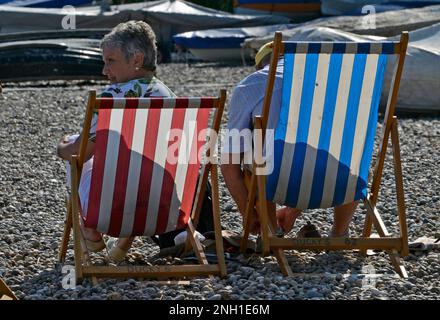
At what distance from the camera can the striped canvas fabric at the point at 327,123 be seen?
5.52 m

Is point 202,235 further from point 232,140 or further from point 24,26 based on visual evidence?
point 24,26

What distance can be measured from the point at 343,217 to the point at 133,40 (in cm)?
143

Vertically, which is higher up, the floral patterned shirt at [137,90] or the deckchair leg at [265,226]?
→ the floral patterned shirt at [137,90]

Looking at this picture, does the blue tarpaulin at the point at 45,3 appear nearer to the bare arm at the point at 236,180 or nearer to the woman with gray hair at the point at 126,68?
the bare arm at the point at 236,180

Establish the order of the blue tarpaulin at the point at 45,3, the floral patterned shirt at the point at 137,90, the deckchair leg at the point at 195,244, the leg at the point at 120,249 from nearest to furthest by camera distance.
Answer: the deckchair leg at the point at 195,244 → the floral patterned shirt at the point at 137,90 → the leg at the point at 120,249 → the blue tarpaulin at the point at 45,3

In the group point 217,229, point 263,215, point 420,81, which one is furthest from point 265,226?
point 420,81

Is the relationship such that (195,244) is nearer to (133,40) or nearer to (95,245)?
(95,245)

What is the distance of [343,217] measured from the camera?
6070 millimetres

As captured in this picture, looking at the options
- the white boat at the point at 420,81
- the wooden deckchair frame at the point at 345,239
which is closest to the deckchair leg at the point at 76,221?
the wooden deckchair frame at the point at 345,239

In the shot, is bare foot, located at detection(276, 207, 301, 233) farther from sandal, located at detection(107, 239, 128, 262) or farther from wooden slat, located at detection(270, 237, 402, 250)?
sandal, located at detection(107, 239, 128, 262)

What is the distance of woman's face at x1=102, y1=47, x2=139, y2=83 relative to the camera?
559 centimetres

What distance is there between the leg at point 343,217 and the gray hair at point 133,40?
1255 millimetres

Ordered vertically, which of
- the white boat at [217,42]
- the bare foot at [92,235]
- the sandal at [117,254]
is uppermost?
the bare foot at [92,235]

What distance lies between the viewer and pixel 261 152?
5570mm
